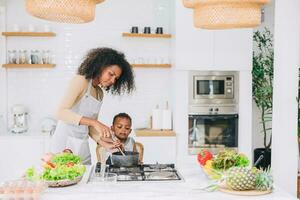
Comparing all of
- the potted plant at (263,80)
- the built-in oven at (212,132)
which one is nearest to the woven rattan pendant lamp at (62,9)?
the built-in oven at (212,132)

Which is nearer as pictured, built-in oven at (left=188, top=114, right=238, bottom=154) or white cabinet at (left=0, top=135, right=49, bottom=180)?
white cabinet at (left=0, top=135, right=49, bottom=180)

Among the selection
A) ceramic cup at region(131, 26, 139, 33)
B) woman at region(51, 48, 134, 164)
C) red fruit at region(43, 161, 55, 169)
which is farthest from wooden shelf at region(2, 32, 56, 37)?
red fruit at region(43, 161, 55, 169)

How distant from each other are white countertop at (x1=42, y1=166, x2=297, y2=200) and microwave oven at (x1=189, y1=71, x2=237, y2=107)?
2.59m

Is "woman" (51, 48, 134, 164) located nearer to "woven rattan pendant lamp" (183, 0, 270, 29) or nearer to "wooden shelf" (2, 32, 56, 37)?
"woven rattan pendant lamp" (183, 0, 270, 29)

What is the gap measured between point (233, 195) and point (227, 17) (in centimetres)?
102

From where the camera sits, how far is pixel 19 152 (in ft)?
16.5

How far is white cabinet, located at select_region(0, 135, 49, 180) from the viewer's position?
16.4ft

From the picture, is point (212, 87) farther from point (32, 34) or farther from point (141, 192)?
point (141, 192)

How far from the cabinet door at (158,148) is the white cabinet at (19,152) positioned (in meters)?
1.14

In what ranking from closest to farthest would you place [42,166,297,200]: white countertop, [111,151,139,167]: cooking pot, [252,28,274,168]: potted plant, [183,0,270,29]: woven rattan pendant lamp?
[42,166,297,200]: white countertop, [183,0,270,29]: woven rattan pendant lamp, [111,151,139,167]: cooking pot, [252,28,274,168]: potted plant

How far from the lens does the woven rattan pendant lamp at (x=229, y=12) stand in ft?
8.34

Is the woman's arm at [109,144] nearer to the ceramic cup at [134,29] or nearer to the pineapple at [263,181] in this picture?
the pineapple at [263,181]

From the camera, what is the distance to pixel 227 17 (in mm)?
2568

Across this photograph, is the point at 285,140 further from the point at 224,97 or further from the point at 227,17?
the point at 227,17
